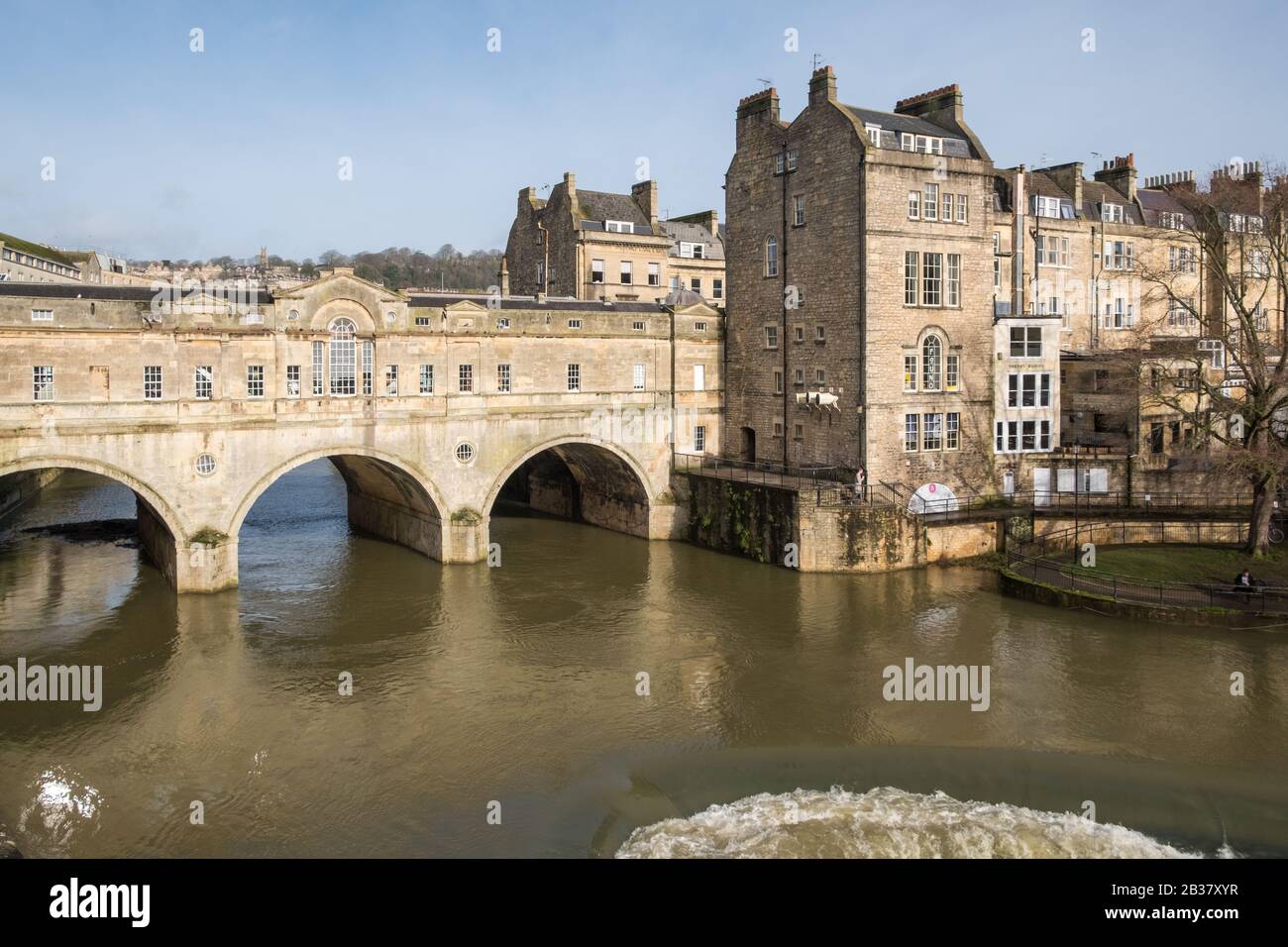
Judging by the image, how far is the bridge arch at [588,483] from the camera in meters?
41.2

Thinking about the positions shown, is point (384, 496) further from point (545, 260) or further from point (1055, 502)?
point (1055, 502)

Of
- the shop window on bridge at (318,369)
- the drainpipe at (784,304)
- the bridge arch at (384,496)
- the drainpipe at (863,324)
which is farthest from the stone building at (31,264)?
the drainpipe at (863,324)

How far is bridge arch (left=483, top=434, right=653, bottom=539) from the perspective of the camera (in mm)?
41188

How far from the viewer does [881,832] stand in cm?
1828

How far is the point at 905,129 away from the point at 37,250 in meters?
60.4

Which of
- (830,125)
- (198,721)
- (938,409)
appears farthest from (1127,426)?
(198,721)

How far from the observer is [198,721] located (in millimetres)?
23531

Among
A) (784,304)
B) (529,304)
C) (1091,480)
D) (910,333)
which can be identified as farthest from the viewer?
(784,304)

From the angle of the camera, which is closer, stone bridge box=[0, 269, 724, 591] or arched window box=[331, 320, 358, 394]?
stone bridge box=[0, 269, 724, 591]

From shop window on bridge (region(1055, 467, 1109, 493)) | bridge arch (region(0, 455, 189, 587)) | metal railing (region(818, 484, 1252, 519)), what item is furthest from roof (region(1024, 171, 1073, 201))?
bridge arch (region(0, 455, 189, 587))

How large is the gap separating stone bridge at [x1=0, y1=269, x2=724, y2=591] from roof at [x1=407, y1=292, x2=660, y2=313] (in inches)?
5.5

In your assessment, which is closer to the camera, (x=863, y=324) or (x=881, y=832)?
(x=881, y=832)

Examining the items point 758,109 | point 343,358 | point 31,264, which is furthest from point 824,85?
point 31,264

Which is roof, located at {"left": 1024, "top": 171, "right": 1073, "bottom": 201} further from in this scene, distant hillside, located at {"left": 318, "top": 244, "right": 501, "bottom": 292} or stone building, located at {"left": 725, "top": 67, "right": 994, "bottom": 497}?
distant hillside, located at {"left": 318, "top": 244, "right": 501, "bottom": 292}
